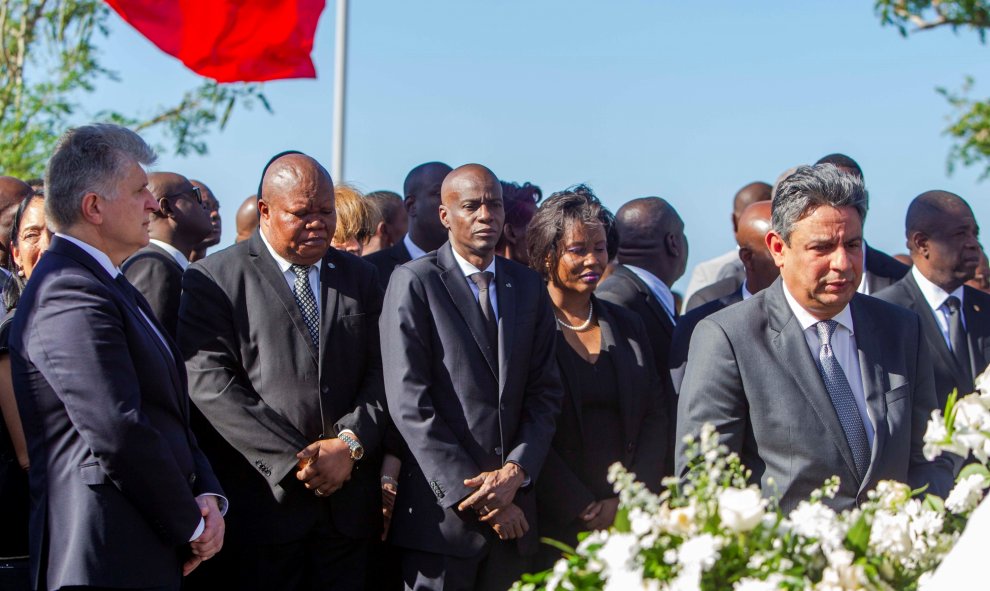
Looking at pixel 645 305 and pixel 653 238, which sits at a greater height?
pixel 653 238

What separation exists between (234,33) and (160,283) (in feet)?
12.2

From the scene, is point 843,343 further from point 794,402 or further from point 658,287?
point 658,287

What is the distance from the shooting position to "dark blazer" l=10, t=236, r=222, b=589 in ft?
13.6

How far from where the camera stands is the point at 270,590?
573 centimetres

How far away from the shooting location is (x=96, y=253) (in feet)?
14.7

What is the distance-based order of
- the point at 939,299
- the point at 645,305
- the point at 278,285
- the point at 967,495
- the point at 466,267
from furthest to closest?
the point at 645,305 < the point at 939,299 < the point at 466,267 < the point at 278,285 < the point at 967,495

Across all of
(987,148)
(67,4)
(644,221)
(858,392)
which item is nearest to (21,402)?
(858,392)

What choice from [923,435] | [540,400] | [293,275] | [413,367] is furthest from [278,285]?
[923,435]

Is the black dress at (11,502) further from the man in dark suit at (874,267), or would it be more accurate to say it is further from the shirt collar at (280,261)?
the man in dark suit at (874,267)

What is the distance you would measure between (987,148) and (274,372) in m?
12.8

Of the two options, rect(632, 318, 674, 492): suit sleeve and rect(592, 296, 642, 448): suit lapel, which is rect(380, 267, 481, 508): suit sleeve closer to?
rect(592, 296, 642, 448): suit lapel

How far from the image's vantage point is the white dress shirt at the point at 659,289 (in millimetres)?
7455

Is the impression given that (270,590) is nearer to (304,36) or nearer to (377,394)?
(377,394)

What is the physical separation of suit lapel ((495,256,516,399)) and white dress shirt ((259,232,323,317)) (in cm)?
91
